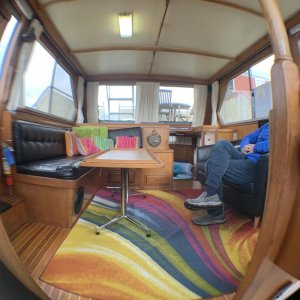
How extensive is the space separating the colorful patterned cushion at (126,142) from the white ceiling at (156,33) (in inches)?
27.2

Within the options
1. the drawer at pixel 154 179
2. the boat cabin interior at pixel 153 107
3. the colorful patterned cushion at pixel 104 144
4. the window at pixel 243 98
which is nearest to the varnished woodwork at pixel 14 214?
the boat cabin interior at pixel 153 107

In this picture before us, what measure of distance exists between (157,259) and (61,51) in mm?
544

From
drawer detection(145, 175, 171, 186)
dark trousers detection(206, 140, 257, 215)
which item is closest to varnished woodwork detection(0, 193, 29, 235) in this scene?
dark trousers detection(206, 140, 257, 215)

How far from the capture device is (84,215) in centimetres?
76

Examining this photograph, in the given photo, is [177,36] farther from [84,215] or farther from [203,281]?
[84,215]

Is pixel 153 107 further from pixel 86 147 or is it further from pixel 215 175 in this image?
pixel 86 147

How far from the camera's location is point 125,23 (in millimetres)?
241

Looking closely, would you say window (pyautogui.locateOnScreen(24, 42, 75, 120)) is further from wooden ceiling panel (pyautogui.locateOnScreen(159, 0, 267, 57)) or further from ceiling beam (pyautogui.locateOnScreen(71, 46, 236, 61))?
wooden ceiling panel (pyautogui.locateOnScreen(159, 0, 267, 57))

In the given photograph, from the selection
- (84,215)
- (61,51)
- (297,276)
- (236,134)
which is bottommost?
(84,215)

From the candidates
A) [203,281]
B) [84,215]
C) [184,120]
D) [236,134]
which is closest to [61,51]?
[184,120]

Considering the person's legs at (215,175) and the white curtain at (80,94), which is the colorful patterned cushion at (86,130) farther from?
the person's legs at (215,175)

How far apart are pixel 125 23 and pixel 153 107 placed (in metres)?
0.19

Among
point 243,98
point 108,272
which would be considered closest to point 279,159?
point 243,98

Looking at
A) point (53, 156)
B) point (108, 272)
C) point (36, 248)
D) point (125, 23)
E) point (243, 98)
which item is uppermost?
point (125, 23)
